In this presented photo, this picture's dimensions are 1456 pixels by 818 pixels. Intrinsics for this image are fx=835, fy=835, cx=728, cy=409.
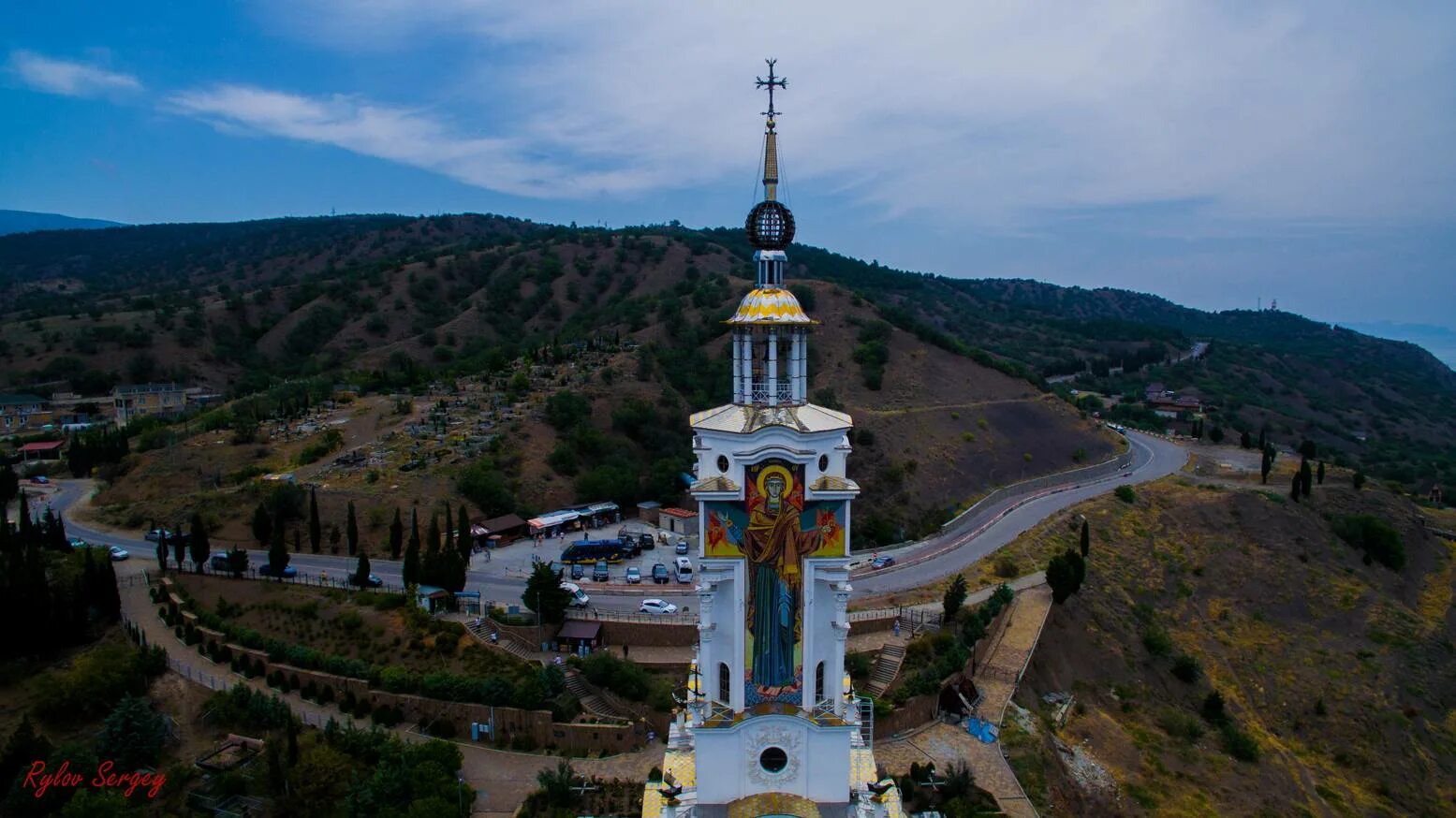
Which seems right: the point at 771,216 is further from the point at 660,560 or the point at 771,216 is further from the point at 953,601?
the point at 660,560

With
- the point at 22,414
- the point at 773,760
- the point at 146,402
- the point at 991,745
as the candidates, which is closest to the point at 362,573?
the point at 773,760

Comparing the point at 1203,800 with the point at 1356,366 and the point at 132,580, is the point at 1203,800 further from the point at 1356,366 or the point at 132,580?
the point at 1356,366

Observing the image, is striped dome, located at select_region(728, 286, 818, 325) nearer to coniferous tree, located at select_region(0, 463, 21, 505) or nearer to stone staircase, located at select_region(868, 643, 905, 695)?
stone staircase, located at select_region(868, 643, 905, 695)

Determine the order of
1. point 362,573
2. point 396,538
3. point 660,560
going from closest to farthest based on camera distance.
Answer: point 362,573 < point 396,538 < point 660,560

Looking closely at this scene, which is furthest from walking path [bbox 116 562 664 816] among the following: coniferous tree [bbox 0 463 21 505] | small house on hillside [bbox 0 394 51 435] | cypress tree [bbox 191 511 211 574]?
small house on hillside [bbox 0 394 51 435]

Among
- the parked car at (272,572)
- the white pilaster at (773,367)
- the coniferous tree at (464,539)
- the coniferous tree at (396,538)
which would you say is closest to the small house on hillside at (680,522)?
the coniferous tree at (464,539)

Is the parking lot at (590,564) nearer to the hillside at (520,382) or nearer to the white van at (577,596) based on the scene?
the white van at (577,596)

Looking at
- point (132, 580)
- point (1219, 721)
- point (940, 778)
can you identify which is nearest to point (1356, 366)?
point (1219, 721)
